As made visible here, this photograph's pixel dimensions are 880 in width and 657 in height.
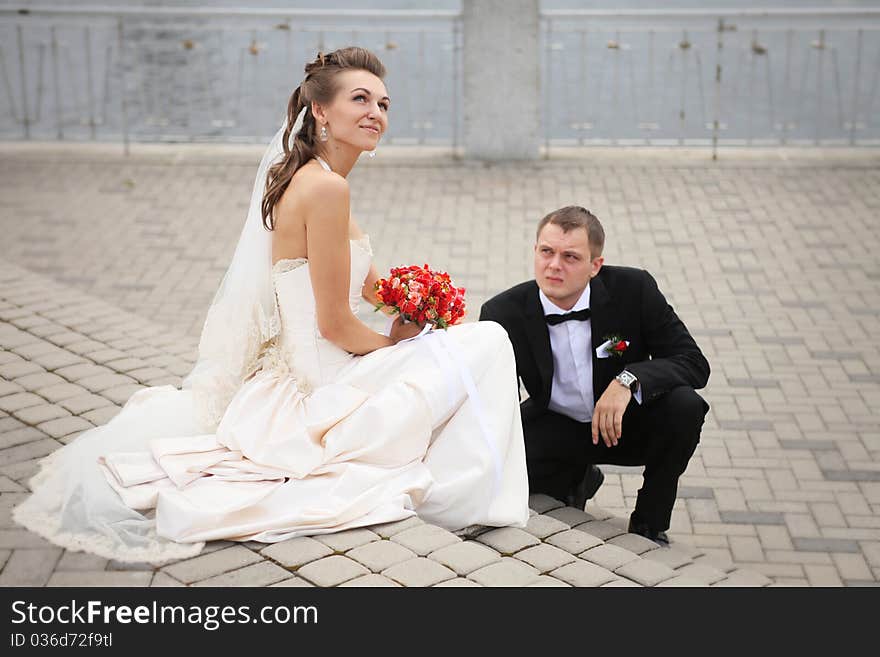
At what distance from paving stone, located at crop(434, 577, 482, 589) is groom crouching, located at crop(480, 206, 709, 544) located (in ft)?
3.86

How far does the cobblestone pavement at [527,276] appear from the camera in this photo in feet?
14.7

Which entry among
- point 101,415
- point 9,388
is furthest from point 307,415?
point 9,388

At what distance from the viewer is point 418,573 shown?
4.25 meters

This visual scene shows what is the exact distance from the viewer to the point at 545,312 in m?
5.41

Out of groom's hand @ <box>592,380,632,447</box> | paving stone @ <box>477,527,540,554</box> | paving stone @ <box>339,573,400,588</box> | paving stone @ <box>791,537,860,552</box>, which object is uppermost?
groom's hand @ <box>592,380,632,447</box>

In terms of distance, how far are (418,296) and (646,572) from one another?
1.41m

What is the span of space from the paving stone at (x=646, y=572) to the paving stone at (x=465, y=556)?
46 centimetres

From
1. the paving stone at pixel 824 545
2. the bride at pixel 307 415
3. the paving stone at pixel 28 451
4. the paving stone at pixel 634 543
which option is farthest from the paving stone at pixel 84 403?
the paving stone at pixel 824 545

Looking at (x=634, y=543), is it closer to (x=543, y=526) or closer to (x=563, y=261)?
(x=543, y=526)

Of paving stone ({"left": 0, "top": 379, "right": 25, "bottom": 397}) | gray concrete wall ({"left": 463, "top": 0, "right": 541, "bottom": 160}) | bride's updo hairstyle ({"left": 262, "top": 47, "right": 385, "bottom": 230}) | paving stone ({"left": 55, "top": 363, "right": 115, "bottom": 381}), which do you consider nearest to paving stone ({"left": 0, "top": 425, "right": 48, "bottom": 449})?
paving stone ({"left": 0, "top": 379, "right": 25, "bottom": 397})

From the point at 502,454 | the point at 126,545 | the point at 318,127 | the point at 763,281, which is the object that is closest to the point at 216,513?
the point at 126,545

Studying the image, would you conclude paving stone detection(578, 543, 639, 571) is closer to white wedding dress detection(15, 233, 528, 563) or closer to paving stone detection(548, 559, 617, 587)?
paving stone detection(548, 559, 617, 587)

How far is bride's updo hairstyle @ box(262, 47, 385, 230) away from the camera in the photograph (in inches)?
197

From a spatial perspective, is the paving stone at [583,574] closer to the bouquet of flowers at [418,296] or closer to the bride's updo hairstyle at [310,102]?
the bouquet of flowers at [418,296]
